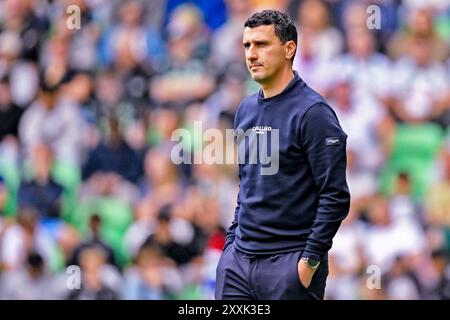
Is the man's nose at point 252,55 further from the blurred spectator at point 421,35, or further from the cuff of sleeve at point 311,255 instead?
the blurred spectator at point 421,35

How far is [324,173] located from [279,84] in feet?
1.63

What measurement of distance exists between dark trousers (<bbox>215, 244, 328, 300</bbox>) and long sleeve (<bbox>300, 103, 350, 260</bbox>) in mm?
120

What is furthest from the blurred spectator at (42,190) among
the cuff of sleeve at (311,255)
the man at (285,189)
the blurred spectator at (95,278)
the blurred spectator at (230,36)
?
the cuff of sleeve at (311,255)

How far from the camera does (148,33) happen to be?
33.2 feet

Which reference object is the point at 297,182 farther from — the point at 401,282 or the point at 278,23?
the point at 401,282

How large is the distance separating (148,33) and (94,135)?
1.07m

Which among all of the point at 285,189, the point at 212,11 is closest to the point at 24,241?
the point at 212,11

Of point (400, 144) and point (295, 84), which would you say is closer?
point (295, 84)

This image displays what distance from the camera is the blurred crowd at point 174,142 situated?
9.20 metres

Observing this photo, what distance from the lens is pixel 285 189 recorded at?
5.03 m

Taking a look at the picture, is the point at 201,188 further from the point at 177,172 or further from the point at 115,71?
the point at 115,71

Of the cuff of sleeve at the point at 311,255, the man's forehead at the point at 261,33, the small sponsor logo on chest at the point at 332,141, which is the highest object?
the man's forehead at the point at 261,33

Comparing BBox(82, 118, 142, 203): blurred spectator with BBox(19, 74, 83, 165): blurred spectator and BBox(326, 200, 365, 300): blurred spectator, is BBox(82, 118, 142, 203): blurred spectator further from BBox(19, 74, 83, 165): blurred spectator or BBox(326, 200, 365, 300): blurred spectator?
BBox(326, 200, 365, 300): blurred spectator
